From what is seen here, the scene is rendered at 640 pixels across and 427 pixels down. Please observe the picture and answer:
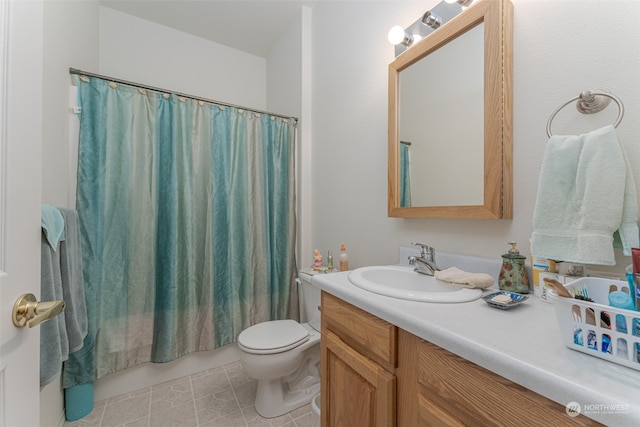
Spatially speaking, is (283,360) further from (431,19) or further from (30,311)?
(431,19)

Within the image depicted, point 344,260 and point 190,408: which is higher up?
point 344,260

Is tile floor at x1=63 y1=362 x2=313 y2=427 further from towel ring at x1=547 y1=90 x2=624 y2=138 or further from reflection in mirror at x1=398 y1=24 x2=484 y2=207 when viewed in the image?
towel ring at x1=547 y1=90 x2=624 y2=138

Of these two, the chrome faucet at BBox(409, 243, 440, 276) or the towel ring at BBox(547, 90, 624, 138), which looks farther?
the chrome faucet at BBox(409, 243, 440, 276)

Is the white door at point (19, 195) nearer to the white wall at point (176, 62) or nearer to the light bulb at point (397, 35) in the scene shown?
the light bulb at point (397, 35)

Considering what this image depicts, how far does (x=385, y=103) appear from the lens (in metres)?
1.40

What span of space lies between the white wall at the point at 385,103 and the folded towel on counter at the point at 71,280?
1380mm

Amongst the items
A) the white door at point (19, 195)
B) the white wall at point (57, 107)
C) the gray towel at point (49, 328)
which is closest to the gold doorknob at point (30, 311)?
the white door at point (19, 195)

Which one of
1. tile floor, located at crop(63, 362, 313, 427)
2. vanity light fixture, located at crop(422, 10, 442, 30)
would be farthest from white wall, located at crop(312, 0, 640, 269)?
tile floor, located at crop(63, 362, 313, 427)

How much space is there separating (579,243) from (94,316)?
2.16 m

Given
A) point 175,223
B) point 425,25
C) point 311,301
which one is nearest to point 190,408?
point 311,301

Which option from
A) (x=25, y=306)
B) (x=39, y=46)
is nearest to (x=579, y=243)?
(x=25, y=306)

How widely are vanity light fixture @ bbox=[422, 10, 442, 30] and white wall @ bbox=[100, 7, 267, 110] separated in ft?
6.36

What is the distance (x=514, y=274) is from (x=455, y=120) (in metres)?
0.64

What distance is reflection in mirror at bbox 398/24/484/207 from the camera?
999 mm
